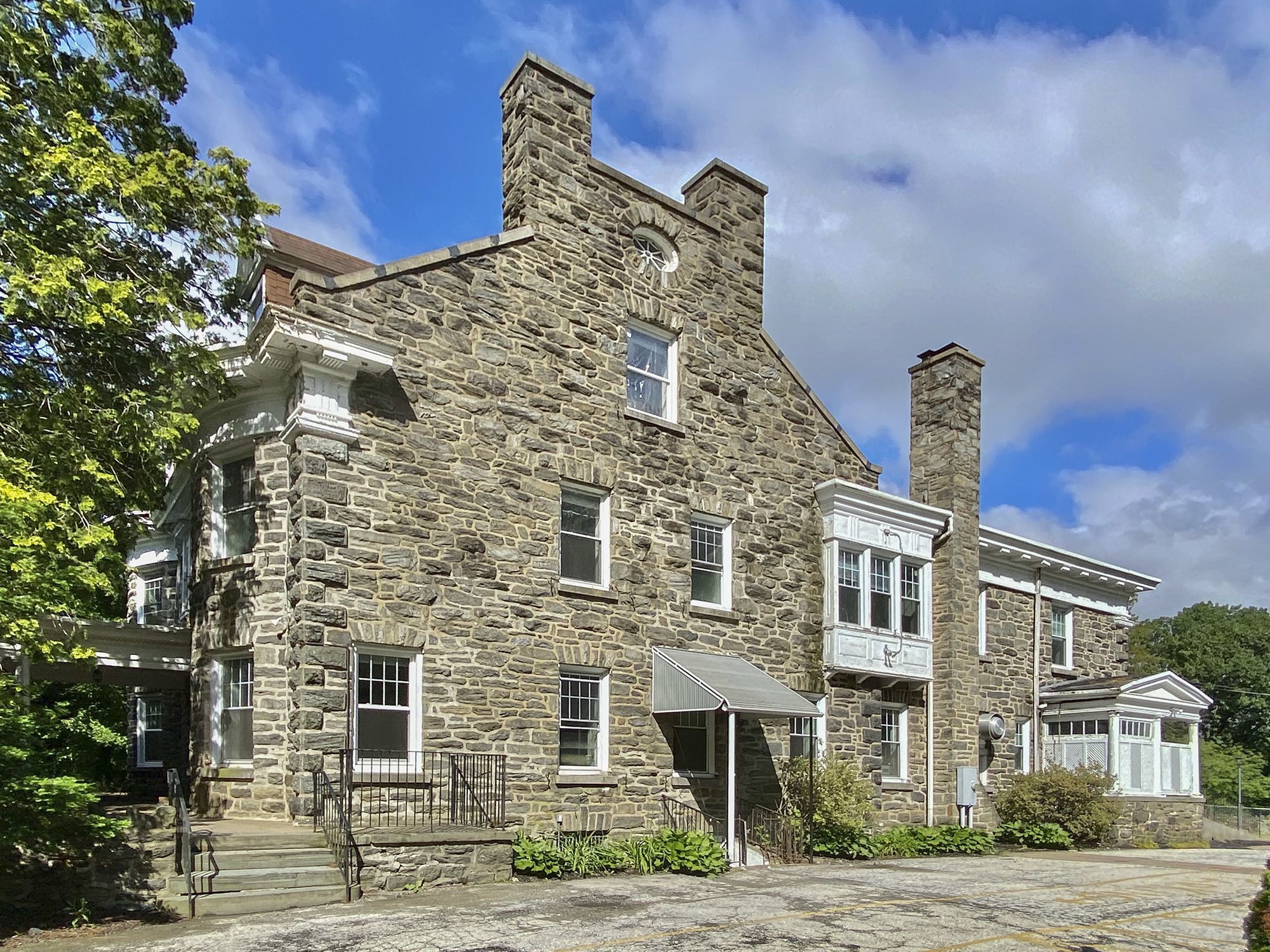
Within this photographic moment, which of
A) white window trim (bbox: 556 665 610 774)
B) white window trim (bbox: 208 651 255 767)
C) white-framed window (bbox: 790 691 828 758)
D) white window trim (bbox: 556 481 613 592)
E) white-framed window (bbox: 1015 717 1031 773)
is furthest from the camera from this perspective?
white-framed window (bbox: 1015 717 1031 773)

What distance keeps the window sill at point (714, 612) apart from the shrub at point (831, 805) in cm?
280

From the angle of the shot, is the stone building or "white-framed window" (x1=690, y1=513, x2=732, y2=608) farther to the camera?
"white-framed window" (x1=690, y1=513, x2=732, y2=608)

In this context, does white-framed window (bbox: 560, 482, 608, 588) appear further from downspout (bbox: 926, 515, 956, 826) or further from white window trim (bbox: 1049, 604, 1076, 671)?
white window trim (bbox: 1049, 604, 1076, 671)

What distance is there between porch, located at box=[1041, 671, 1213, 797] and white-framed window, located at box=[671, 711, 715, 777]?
10369 mm

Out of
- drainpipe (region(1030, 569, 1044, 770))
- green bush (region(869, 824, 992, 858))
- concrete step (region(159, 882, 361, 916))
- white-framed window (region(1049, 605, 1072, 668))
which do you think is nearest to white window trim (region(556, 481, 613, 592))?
concrete step (region(159, 882, 361, 916))

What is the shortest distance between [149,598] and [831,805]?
14.4 m

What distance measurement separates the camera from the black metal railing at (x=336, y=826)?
11812 millimetres

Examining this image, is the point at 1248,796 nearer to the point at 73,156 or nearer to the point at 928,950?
the point at 928,950

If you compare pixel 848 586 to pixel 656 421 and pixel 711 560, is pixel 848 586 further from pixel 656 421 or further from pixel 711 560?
pixel 656 421

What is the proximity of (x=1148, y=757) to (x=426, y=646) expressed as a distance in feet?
60.2

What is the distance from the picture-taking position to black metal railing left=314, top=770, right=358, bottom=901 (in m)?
11.8

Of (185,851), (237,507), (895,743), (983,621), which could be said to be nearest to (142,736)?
(237,507)

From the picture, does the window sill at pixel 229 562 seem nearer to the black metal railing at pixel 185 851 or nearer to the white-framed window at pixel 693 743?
the black metal railing at pixel 185 851

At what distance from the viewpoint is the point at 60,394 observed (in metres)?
12.1
